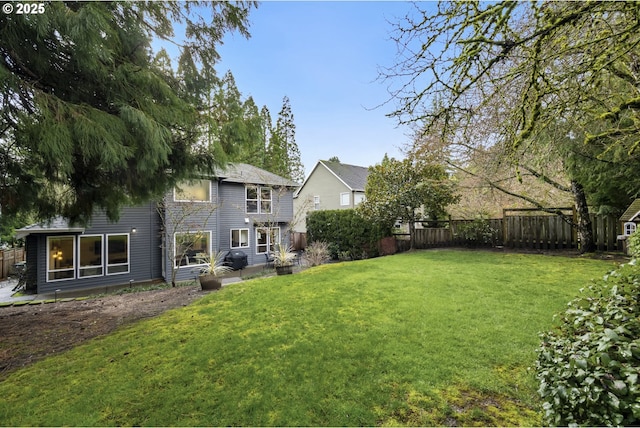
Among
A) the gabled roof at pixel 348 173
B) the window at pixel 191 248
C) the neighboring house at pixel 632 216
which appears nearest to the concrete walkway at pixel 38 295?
the window at pixel 191 248

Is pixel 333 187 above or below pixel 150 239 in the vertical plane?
above

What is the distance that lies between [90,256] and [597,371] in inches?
642

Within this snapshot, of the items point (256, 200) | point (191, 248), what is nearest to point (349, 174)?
point (256, 200)

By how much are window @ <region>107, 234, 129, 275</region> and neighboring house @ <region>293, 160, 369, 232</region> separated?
12.8 meters

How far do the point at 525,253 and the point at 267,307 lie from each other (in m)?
9.46

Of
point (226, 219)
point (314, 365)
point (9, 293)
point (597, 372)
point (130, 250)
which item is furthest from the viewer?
point (226, 219)

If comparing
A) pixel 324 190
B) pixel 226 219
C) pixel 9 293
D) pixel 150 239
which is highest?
pixel 324 190

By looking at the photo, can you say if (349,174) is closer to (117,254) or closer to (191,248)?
(191,248)

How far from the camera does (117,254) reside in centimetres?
1291

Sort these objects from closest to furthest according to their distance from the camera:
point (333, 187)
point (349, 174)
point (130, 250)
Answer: point (130, 250) → point (333, 187) → point (349, 174)

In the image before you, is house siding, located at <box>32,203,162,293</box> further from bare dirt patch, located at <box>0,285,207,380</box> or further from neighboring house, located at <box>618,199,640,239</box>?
neighboring house, located at <box>618,199,640,239</box>

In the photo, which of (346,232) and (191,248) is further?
(346,232)

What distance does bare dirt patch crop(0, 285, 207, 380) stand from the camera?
4.15 metres

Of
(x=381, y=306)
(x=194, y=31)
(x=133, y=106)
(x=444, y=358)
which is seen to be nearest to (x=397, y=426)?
(x=444, y=358)
